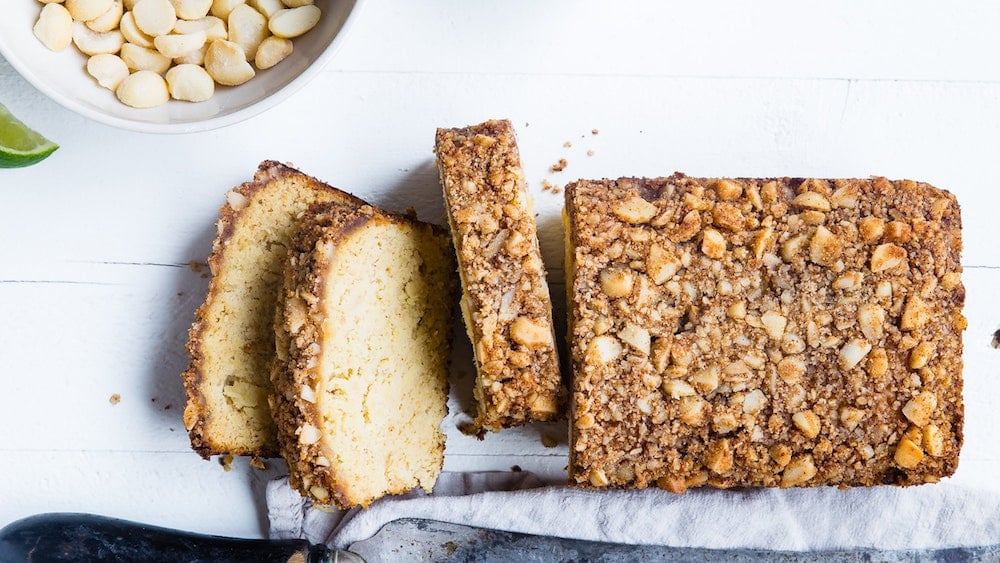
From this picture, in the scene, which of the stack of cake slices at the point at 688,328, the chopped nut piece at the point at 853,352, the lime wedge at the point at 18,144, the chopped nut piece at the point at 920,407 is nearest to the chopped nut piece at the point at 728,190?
the stack of cake slices at the point at 688,328

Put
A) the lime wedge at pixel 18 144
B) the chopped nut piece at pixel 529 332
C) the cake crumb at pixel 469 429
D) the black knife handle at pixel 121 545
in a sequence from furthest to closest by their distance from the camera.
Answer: the cake crumb at pixel 469 429, the black knife handle at pixel 121 545, the lime wedge at pixel 18 144, the chopped nut piece at pixel 529 332

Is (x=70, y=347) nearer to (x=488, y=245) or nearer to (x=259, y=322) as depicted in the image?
(x=259, y=322)

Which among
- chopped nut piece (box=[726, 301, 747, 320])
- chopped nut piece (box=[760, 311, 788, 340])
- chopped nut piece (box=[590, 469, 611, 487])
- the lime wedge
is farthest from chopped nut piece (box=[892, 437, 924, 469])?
the lime wedge

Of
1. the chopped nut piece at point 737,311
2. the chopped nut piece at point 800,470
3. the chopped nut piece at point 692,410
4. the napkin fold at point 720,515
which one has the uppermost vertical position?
the chopped nut piece at point 737,311

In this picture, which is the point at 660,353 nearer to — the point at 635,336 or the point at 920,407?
the point at 635,336

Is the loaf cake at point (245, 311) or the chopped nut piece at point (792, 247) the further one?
the loaf cake at point (245, 311)

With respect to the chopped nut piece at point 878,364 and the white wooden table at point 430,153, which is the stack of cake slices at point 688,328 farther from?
the white wooden table at point 430,153

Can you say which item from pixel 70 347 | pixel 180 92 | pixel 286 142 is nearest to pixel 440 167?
pixel 286 142
